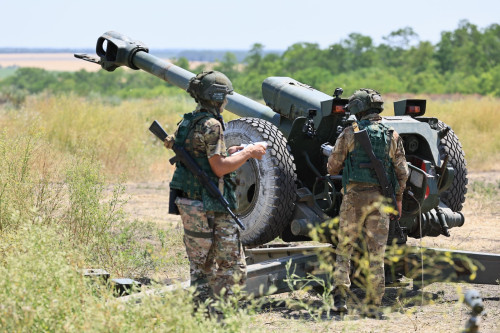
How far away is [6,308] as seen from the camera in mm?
4555

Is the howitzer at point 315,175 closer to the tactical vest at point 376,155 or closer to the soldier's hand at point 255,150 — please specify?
the tactical vest at point 376,155

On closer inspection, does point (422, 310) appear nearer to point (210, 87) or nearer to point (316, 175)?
point (316, 175)

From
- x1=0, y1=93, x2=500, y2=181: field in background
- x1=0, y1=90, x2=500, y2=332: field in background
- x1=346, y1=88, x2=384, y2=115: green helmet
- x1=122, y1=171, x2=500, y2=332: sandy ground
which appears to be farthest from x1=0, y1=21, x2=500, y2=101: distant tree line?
x1=346, y1=88, x2=384, y2=115: green helmet

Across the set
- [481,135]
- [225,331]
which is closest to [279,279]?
[225,331]

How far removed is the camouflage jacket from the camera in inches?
254

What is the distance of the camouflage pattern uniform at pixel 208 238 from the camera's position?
5559 millimetres

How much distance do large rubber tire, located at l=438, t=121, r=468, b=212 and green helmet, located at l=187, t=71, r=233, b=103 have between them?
303 centimetres

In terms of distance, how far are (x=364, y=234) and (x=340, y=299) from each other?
1.77 ft

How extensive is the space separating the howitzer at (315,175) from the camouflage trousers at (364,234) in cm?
41

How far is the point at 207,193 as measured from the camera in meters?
5.55

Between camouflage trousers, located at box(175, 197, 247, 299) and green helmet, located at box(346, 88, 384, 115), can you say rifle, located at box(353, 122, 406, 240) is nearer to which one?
green helmet, located at box(346, 88, 384, 115)

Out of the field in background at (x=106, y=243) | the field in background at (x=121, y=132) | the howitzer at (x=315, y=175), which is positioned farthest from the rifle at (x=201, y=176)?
the field in background at (x=121, y=132)

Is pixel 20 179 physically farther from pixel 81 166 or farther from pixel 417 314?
pixel 417 314

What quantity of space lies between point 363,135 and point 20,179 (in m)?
3.33
